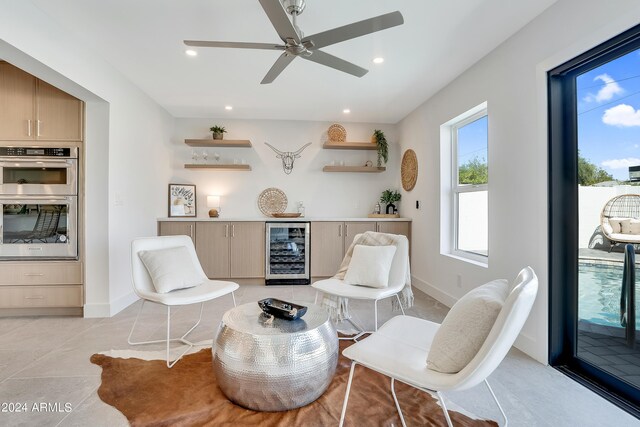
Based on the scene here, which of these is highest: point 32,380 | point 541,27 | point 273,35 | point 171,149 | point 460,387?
point 273,35

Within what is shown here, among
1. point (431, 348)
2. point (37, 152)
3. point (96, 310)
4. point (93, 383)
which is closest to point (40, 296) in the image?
point (96, 310)

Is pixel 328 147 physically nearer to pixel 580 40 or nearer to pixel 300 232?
pixel 300 232

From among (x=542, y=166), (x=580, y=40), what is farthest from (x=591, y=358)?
(x=580, y=40)

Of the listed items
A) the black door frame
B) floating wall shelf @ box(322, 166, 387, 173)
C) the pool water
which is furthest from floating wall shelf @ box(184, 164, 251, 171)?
the pool water

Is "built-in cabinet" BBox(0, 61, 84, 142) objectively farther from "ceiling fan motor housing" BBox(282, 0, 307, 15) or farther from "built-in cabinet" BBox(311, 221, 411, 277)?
"built-in cabinet" BBox(311, 221, 411, 277)

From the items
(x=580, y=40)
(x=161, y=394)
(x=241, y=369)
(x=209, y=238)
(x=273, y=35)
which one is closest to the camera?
(x=241, y=369)

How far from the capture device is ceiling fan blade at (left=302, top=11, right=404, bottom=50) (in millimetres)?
1594

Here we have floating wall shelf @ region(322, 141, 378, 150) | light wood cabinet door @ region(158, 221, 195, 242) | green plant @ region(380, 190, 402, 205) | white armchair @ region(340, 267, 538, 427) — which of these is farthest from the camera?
green plant @ region(380, 190, 402, 205)

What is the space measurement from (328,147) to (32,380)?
3.94 metres

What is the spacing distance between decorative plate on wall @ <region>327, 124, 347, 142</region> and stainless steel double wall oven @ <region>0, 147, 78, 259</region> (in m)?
3.08

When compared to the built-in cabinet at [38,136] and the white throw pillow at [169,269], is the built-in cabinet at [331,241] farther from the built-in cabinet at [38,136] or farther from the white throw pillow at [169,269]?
the built-in cabinet at [38,136]

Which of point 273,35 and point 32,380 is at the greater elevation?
point 273,35

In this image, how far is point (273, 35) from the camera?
2.39 meters

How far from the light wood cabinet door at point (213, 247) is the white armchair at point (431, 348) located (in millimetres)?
3030
